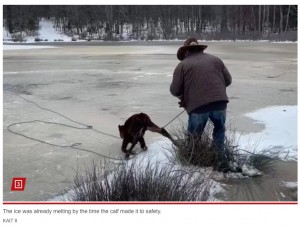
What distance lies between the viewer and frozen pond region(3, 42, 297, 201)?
4.65 m

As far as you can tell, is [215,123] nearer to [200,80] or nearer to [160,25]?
[200,80]

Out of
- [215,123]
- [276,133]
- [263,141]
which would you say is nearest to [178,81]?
[215,123]

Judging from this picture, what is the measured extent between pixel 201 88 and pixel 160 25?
1195 inches

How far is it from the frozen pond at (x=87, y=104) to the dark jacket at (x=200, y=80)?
0.94 metres

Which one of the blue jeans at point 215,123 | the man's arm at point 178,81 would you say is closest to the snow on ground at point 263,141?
the blue jeans at point 215,123

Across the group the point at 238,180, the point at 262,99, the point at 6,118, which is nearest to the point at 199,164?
the point at 238,180

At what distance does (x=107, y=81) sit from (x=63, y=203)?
8.24m

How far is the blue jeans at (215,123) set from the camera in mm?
4395

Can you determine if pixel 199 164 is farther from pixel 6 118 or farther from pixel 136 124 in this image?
pixel 6 118

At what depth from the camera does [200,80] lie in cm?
427

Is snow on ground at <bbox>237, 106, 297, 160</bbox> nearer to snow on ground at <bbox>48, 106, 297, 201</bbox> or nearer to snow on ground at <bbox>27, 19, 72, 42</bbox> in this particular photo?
snow on ground at <bbox>48, 106, 297, 201</bbox>

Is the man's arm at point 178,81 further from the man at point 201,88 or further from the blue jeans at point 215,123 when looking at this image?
the blue jeans at point 215,123

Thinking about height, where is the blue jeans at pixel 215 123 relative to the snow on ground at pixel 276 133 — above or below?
above

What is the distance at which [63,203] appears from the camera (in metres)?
3.13
